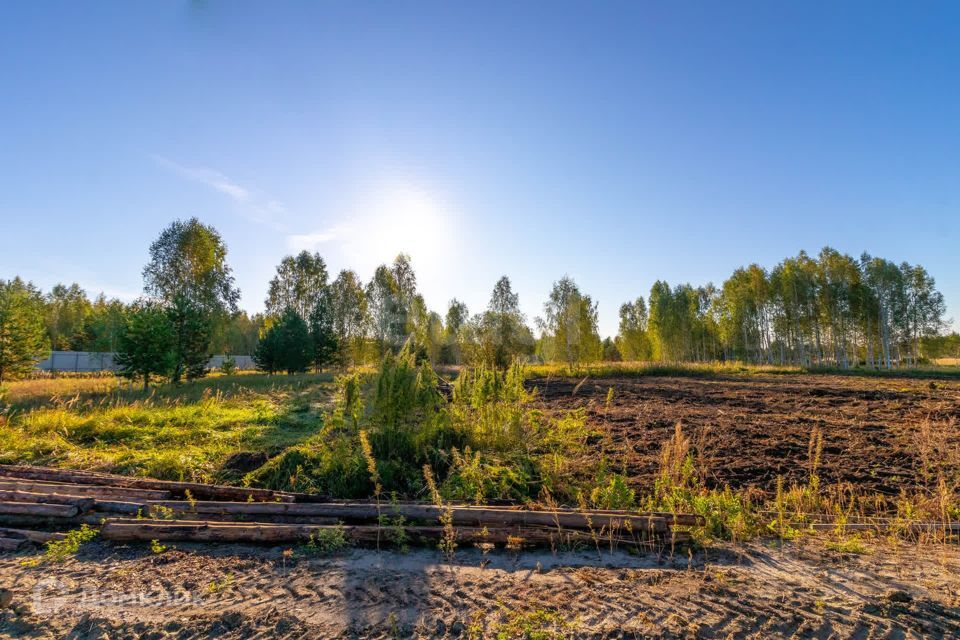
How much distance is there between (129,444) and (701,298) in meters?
61.1

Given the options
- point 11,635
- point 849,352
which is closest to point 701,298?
point 849,352

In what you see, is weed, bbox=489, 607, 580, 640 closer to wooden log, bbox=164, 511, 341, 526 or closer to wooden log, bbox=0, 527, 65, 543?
wooden log, bbox=164, 511, 341, 526

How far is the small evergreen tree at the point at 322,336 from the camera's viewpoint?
118ft

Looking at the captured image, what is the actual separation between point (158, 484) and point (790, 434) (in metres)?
11.1

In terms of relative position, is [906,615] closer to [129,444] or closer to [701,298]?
[129,444]

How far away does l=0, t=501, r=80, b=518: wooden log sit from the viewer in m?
4.56

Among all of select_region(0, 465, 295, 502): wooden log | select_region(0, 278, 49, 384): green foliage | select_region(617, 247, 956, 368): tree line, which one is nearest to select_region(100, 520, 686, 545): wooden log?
select_region(0, 465, 295, 502): wooden log

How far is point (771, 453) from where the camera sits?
776 centimetres

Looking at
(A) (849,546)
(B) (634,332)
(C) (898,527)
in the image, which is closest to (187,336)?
(A) (849,546)

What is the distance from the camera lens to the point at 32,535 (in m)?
4.24

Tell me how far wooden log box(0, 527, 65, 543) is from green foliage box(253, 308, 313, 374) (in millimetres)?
29306

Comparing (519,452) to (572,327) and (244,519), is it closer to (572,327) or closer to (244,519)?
(244,519)

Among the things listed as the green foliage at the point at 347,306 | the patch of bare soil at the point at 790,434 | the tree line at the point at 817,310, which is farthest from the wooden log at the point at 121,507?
the tree line at the point at 817,310

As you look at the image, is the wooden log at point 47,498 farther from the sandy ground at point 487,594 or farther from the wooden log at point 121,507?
the sandy ground at point 487,594
